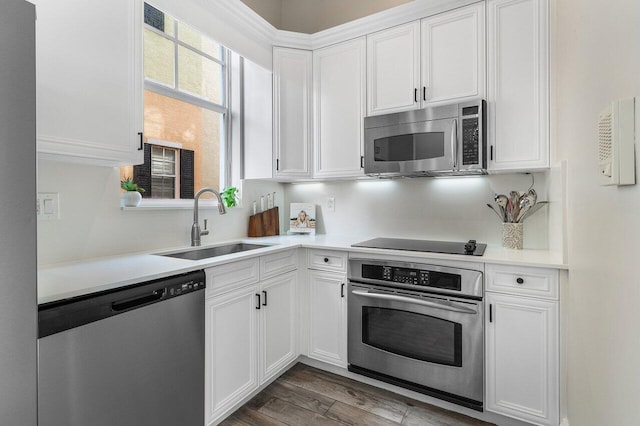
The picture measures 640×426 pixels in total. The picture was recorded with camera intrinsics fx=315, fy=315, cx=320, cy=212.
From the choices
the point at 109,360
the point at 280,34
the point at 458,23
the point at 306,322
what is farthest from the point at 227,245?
the point at 458,23

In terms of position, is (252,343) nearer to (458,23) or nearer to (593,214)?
(593,214)

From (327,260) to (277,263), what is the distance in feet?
Result: 1.20

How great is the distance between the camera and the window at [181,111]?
6.83 feet

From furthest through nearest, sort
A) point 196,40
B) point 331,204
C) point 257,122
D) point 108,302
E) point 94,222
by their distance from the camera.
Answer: point 331,204 → point 257,122 → point 196,40 → point 94,222 → point 108,302

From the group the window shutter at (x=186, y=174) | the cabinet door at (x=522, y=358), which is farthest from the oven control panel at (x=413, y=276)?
the window shutter at (x=186, y=174)

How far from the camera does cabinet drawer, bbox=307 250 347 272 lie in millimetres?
2236

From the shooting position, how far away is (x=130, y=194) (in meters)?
1.82

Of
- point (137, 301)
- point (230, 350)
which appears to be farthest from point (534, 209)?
point (137, 301)

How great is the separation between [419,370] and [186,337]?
4.51ft

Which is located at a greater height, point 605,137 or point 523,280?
point 605,137

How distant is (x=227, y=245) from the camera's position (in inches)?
92.7

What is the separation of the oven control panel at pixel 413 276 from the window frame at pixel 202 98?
1315 millimetres

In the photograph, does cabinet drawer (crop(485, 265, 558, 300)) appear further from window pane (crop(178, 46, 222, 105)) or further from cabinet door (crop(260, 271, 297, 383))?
window pane (crop(178, 46, 222, 105))

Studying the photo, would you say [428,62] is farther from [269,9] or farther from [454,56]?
[269,9]
